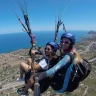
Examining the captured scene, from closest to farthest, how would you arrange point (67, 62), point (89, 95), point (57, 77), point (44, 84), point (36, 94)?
point (36, 94)
point (67, 62)
point (57, 77)
point (44, 84)
point (89, 95)

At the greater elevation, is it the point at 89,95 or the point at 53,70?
the point at 53,70

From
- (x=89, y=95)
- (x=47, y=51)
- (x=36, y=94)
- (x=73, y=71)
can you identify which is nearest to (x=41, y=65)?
(x=47, y=51)

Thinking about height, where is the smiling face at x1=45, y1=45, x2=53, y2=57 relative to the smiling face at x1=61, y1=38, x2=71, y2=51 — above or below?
below

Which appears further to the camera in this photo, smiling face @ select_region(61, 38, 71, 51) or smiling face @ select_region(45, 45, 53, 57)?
smiling face @ select_region(45, 45, 53, 57)

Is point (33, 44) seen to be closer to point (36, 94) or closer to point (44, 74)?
point (44, 74)

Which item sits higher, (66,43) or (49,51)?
(66,43)

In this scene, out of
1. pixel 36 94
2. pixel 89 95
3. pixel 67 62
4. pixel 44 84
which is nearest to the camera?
pixel 36 94

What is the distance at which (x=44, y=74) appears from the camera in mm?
4418

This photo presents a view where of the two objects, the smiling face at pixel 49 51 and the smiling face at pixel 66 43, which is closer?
the smiling face at pixel 66 43

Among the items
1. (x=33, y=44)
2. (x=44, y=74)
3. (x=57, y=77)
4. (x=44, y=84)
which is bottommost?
(x=44, y=84)

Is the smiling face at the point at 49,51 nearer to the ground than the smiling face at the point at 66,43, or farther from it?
nearer to the ground

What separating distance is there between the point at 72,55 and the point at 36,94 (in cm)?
211

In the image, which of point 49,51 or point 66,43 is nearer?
point 66,43

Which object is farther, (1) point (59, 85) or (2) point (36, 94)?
(1) point (59, 85)
